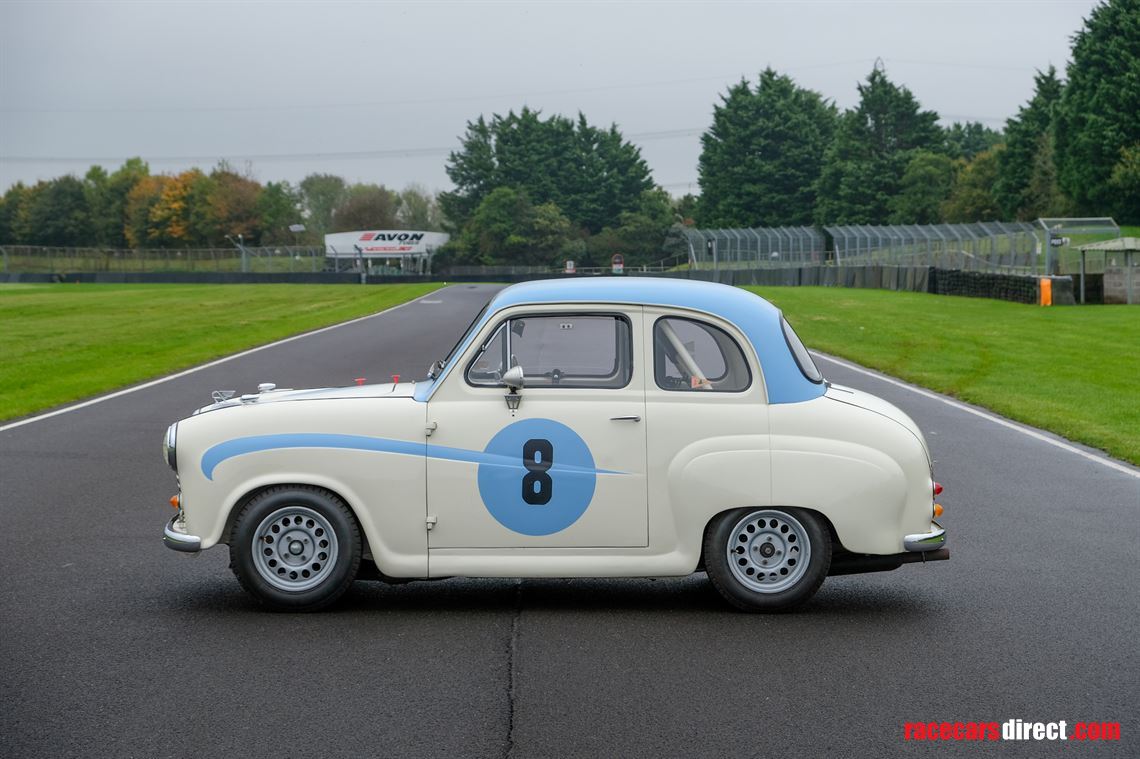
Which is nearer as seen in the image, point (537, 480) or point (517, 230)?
point (537, 480)

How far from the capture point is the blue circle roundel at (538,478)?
660cm

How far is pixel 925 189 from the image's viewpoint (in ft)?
315

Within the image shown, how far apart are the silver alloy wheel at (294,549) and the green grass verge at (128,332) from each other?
11266mm

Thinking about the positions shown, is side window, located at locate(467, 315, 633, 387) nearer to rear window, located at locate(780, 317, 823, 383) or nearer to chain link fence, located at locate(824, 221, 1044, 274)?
rear window, located at locate(780, 317, 823, 383)

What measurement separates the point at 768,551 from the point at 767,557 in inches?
1.3

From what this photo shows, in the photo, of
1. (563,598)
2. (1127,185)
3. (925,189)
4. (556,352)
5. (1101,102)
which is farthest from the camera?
(925,189)

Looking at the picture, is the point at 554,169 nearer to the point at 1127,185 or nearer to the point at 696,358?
the point at 1127,185

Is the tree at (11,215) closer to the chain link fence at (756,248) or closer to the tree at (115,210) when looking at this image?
the tree at (115,210)

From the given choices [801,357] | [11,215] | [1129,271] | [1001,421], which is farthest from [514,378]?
[11,215]

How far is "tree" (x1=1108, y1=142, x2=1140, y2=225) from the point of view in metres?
69.5

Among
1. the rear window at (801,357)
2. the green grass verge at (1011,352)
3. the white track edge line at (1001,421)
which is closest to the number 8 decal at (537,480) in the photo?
the rear window at (801,357)

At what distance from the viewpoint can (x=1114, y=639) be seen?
243 inches

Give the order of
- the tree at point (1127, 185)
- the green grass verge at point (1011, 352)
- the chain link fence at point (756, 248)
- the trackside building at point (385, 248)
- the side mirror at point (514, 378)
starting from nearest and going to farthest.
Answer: the side mirror at point (514, 378), the green grass verge at point (1011, 352), the tree at point (1127, 185), the chain link fence at point (756, 248), the trackside building at point (385, 248)

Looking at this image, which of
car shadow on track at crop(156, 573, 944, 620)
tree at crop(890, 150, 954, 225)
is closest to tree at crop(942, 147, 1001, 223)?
tree at crop(890, 150, 954, 225)
